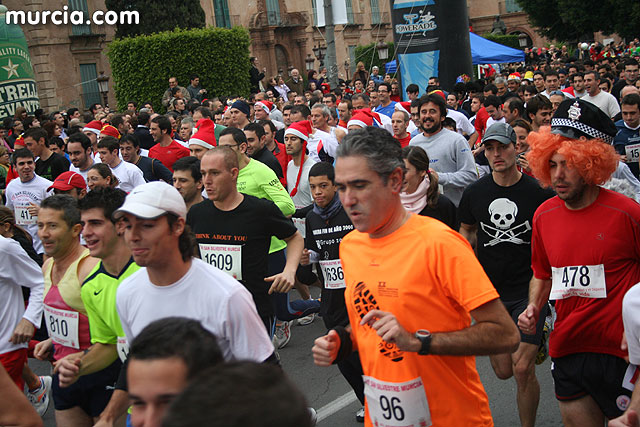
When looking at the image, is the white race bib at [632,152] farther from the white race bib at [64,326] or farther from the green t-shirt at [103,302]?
the white race bib at [64,326]

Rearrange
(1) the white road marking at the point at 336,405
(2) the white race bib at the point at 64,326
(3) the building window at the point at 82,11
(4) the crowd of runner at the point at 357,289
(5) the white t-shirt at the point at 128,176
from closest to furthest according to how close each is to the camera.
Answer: (4) the crowd of runner at the point at 357,289 < (2) the white race bib at the point at 64,326 < (1) the white road marking at the point at 336,405 < (5) the white t-shirt at the point at 128,176 < (3) the building window at the point at 82,11

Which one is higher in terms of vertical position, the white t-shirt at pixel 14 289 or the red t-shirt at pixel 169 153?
the red t-shirt at pixel 169 153

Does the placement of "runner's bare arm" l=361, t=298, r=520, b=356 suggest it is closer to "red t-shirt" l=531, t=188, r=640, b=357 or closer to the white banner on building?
"red t-shirt" l=531, t=188, r=640, b=357

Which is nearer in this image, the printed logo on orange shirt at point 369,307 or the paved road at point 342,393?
the printed logo on orange shirt at point 369,307

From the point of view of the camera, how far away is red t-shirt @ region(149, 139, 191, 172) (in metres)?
10.2

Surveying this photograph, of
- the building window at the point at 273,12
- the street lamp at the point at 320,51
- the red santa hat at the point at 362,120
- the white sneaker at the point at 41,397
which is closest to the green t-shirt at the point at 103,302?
the white sneaker at the point at 41,397

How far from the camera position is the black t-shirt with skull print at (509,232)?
498 centimetres

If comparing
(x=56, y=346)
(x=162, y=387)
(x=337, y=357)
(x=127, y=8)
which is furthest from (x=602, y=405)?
(x=127, y=8)

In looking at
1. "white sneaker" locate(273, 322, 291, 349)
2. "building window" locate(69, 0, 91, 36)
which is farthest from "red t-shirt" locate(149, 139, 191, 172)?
"building window" locate(69, 0, 91, 36)

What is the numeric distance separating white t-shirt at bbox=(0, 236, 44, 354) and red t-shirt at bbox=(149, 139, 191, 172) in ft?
17.0

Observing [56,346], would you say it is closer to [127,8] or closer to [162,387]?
[162,387]

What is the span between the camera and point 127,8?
32.6m

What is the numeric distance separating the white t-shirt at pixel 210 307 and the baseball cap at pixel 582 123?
2.07m

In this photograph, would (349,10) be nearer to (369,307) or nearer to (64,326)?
(64,326)
